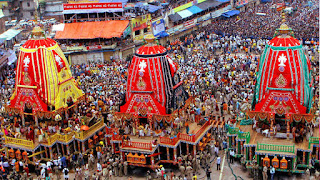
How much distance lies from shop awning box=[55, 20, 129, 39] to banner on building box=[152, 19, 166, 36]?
17.1ft

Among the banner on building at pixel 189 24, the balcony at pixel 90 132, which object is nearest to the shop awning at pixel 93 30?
the banner on building at pixel 189 24

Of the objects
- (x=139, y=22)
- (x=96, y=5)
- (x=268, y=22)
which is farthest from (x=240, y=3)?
(x=96, y=5)

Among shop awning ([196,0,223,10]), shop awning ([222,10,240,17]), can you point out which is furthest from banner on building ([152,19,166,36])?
shop awning ([222,10,240,17])

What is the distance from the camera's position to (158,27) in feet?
198

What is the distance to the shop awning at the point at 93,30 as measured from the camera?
177 feet

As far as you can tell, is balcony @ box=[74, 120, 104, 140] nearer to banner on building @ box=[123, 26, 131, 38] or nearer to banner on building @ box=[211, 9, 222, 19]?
banner on building @ box=[123, 26, 131, 38]

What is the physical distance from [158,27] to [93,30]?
9544 millimetres


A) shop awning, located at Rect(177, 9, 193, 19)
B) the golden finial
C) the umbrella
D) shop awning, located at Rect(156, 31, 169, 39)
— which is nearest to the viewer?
the umbrella

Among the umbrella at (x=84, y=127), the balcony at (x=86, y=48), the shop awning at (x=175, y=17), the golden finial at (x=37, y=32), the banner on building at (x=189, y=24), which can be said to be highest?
the shop awning at (x=175, y=17)

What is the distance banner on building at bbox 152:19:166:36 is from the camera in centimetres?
5928

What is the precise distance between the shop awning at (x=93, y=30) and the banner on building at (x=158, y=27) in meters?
5.22

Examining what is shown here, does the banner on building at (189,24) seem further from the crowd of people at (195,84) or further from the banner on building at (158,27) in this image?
the banner on building at (158,27)

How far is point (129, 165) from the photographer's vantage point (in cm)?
2866

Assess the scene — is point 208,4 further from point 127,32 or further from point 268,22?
point 127,32
